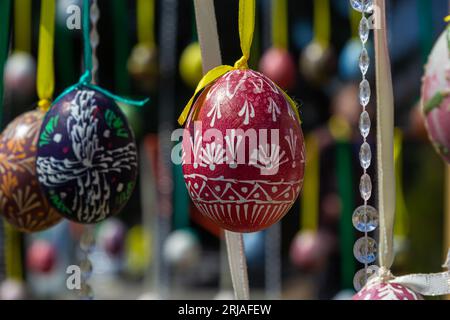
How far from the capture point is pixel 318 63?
5.74 ft

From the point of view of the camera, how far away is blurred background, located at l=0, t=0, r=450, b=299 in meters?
1.82

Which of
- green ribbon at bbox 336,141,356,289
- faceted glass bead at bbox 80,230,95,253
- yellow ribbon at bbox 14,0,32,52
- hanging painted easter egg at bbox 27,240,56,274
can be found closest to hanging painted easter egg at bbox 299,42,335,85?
green ribbon at bbox 336,141,356,289

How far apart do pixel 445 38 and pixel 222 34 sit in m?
1.26

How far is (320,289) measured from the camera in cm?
231

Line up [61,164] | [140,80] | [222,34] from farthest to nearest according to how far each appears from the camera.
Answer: [222,34], [140,80], [61,164]

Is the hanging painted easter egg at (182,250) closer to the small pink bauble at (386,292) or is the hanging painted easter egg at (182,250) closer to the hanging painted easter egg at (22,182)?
the hanging painted easter egg at (22,182)

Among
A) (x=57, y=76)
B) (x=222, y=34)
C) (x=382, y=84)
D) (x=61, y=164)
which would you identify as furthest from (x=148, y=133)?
(x=382, y=84)

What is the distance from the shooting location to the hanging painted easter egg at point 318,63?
1745 mm

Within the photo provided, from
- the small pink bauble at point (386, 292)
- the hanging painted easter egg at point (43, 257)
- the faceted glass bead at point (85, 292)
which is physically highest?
the small pink bauble at point (386, 292)

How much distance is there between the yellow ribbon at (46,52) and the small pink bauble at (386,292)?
18.7 inches

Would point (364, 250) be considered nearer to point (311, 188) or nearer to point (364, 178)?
point (364, 178)

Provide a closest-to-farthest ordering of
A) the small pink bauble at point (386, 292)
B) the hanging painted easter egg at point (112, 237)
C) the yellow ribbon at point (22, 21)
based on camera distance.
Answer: the small pink bauble at point (386, 292) < the yellow ribbon at point (22, 21) < the hanging painted easter egg at point (112, 237)

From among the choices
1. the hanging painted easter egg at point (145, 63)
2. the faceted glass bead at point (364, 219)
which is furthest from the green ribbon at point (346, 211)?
the faceted glass bead at point (364, 219)
